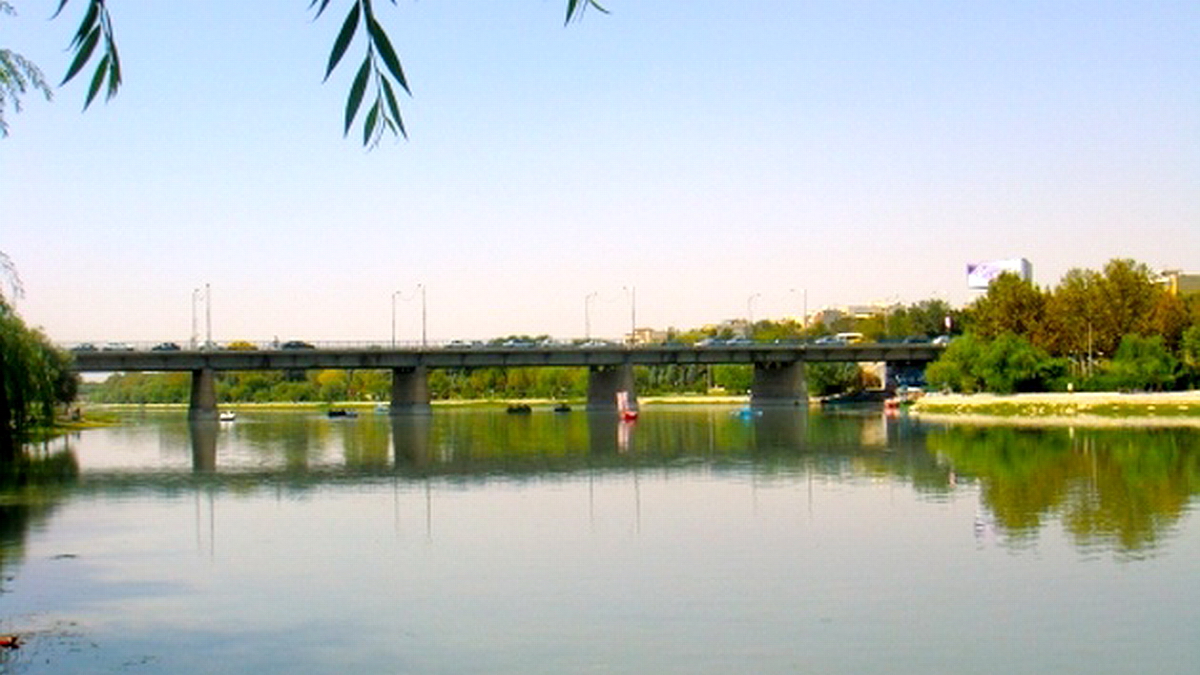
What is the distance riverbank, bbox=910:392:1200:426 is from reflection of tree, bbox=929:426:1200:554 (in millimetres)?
17898

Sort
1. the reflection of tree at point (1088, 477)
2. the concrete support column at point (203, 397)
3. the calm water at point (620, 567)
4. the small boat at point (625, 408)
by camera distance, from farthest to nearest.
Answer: the concrete support column at point (203, 397)
the small boat at point (625, 408)
the reflection of tree at point (1088, 477)
the calm water at point (620, 567)

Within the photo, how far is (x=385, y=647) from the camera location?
24.2 metres

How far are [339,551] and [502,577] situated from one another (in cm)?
646

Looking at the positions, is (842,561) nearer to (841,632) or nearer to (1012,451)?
(841,632)

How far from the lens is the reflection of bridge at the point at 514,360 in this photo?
409 feet

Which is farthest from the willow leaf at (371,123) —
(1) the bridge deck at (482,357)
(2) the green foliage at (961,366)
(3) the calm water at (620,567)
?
(2) the green foliage at (961,366)

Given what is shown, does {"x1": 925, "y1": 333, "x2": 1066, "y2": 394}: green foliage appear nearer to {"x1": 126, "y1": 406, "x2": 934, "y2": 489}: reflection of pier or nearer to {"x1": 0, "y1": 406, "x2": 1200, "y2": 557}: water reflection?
{"x1": 126, "y1": 406, "x2": 934, "y2": 489}: reflection of pier

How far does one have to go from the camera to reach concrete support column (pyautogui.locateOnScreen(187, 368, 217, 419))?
13462 cm

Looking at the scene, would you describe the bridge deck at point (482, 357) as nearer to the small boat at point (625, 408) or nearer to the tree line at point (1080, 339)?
the small boat at point (625, 408)

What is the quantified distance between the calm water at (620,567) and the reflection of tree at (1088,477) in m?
0.22

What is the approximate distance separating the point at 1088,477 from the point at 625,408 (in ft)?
271

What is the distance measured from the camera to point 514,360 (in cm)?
13625

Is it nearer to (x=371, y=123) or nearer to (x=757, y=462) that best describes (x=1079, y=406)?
(x=757, y=462)

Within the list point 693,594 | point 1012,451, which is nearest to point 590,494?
point 693,594
